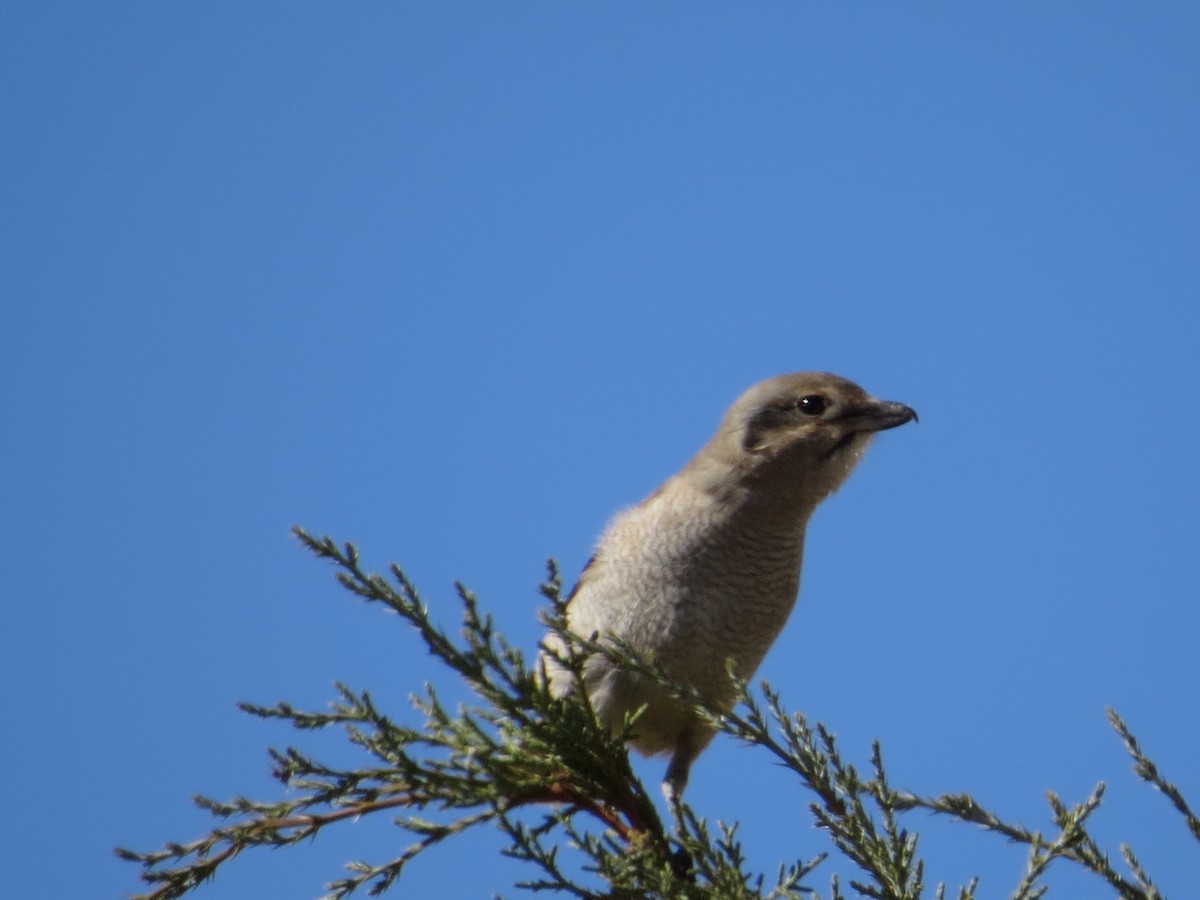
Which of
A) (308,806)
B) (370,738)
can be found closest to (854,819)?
(370,738)

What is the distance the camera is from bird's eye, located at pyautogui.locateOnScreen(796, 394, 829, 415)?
5.45 m

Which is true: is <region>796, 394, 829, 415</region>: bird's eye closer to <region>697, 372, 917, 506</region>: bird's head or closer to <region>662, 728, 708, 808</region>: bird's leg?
<region>697, 372, 917, 506</region>: bird's head

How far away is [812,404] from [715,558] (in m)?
0.94

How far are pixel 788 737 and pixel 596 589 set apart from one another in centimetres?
231

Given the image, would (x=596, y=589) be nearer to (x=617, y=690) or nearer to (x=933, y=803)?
(x=617, y=690)

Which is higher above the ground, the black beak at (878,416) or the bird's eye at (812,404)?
the bird's eye at (812,404)

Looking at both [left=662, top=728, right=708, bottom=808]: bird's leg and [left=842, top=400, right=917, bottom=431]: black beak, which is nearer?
[left=662, top=728, right=708, bottom=808]: bird's leg

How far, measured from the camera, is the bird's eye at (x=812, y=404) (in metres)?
5.45

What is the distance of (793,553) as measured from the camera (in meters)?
5.05

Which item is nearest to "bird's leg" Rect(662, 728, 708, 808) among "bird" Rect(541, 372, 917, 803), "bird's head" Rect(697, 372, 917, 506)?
"bird" Rect(541, 372, 917, 803)

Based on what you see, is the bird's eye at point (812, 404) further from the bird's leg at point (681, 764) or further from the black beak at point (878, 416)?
the bird's leg at point (681, 764)

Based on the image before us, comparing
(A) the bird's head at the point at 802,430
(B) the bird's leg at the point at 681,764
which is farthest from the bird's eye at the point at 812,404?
(B) the bird's leg at the point at 681,764

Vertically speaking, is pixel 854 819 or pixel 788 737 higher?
pixel 788 737

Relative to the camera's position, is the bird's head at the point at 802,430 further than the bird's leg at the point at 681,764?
Yes
